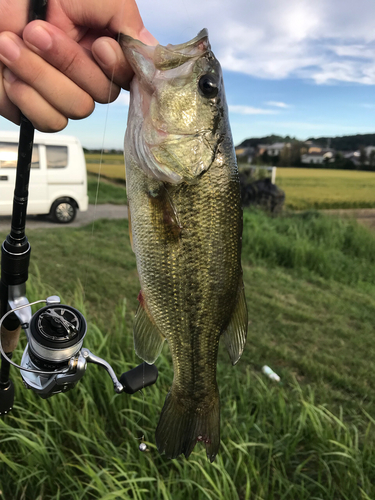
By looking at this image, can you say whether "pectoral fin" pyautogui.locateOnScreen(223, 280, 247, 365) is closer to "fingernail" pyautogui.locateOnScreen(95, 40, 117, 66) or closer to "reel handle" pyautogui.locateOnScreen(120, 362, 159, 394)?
"reel handle" pyautogui.locateOnScreen(120, 362, 159, 394)

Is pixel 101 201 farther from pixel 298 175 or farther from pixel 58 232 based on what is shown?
pixel 298 175

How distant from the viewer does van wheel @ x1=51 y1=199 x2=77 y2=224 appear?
10.4 m

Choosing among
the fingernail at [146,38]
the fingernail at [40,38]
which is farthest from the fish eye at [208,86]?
the fingernail at [40,38]

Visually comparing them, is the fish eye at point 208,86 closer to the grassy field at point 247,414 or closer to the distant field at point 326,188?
the grassy field at point 247,414

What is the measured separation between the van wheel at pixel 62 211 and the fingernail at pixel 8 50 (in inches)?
381

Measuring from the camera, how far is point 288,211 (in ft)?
33.4

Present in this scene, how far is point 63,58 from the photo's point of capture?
1.16 meters

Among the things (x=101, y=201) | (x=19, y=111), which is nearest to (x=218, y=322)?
(x=19, y=111)

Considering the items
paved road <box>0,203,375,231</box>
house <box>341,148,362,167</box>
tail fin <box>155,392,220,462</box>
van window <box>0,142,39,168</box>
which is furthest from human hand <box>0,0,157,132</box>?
house <box>341,148,362,167</box>

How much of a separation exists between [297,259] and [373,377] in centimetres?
327

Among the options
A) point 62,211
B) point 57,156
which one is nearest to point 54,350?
point 57,156

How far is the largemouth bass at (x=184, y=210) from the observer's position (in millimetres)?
1242

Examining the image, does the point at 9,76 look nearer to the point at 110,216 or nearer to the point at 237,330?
the point at 237,330

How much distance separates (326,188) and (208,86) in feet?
35.6
